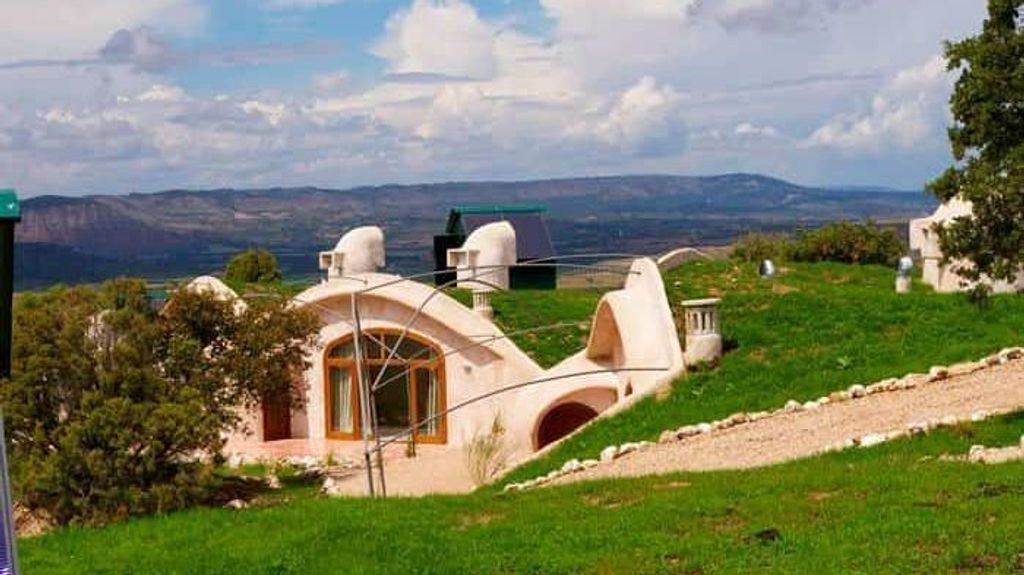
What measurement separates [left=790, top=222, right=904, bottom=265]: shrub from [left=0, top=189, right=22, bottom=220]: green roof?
131ft

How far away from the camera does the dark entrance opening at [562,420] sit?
1096 inches

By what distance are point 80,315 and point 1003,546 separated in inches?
612

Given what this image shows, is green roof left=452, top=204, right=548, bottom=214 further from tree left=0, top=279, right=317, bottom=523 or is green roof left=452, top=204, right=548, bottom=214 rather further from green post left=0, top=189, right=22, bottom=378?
green post left=0, top=189, right=22, bottom=378

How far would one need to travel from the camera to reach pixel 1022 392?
1770cm

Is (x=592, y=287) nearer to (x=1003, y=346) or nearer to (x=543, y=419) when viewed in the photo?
(x=543, y=419)

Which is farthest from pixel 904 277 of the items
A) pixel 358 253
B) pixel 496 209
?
pixel 496 209

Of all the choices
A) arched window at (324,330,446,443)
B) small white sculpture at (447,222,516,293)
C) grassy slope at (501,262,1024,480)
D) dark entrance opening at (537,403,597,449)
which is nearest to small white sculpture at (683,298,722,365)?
grassy slope at (501,262,1024,480)

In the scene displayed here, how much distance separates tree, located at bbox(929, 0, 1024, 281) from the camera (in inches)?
564

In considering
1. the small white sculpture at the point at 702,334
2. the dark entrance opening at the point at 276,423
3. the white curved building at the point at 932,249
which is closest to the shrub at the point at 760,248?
the white curved building at the point at 932,249

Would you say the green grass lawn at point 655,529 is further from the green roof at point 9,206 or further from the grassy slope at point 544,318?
the grassy slope at point 544,318

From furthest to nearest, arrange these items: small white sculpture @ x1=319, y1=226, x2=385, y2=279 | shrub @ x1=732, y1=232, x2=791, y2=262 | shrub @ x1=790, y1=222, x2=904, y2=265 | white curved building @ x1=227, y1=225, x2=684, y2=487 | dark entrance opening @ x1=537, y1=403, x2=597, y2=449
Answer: shrub @ x1=732, y1=232, x2=791, y2=262
shrub @ x1=790, y1=222, x2=904, y2=265
small white sculpture @ x1=319, y1=226, x2=385, y2=279
dark entrance opening @ x1=537, y1=403, x2=597, y2=449
white curved building @ x1=227, y1=225, x2=684, y2=487

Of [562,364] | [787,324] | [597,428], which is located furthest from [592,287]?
[597,428]

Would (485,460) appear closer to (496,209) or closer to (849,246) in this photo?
(496,209)

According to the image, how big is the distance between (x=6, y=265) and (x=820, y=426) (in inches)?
Answer: 547
